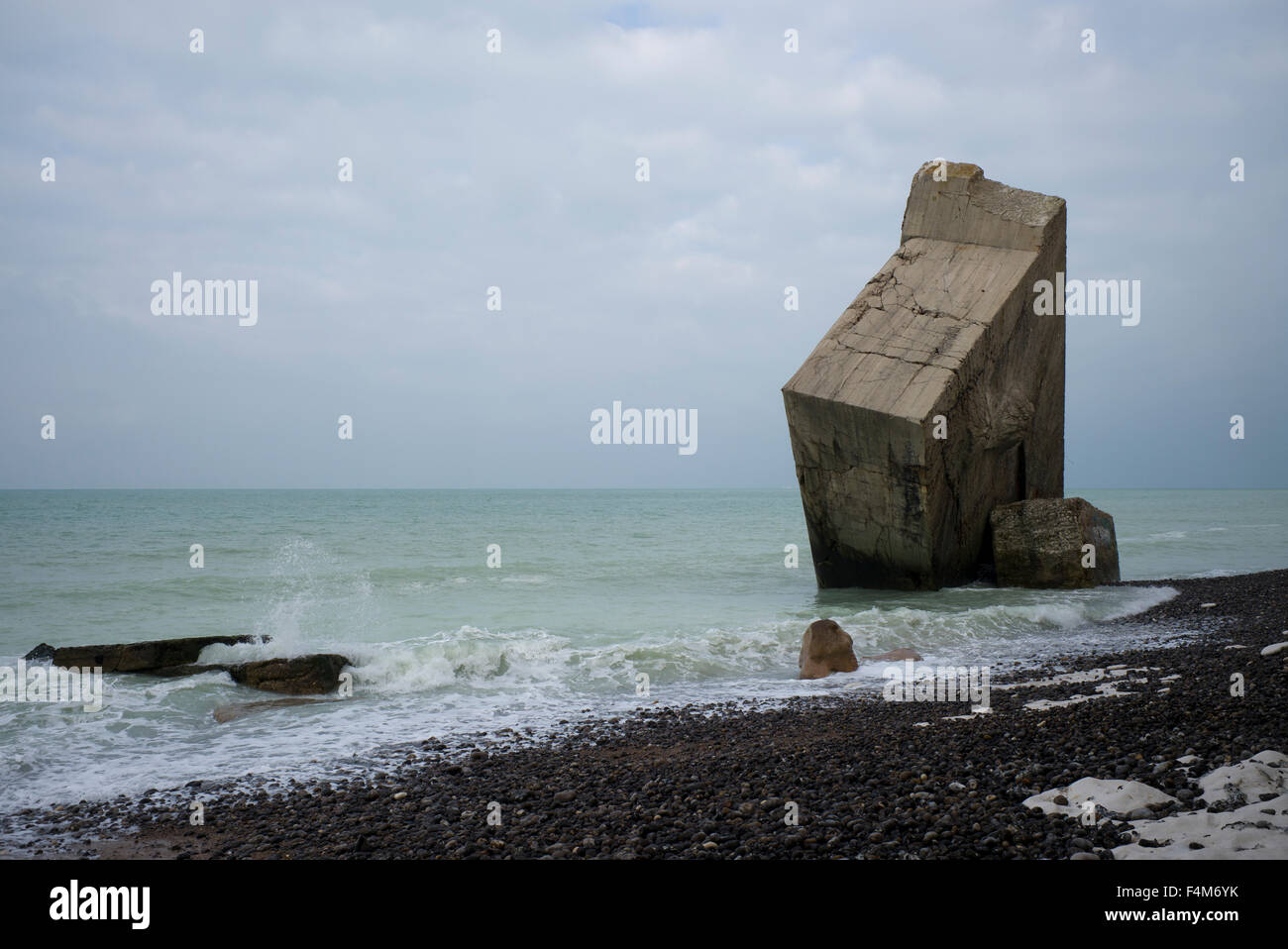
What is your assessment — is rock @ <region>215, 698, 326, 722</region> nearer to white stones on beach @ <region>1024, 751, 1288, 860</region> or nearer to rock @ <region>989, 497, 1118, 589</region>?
white stones on beach @ <region>1024, 751, 1288, 860</region>

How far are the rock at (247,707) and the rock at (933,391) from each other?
7.73 metres

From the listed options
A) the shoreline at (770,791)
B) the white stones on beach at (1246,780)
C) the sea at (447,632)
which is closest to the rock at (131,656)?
the sea at (447,632)

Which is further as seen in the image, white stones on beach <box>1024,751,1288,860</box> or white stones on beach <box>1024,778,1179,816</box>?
white stones on beach <box>1024,778,1179,816</box>

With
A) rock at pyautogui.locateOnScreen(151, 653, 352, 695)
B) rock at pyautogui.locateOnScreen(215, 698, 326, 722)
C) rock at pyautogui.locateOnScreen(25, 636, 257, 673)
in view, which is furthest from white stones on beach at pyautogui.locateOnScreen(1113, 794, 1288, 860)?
rock at pyautogui.locateOnScreen(25, 636, 257, 673)

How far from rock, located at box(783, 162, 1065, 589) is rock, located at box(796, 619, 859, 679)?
4067 millimetres

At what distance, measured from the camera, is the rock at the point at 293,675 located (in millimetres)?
8391

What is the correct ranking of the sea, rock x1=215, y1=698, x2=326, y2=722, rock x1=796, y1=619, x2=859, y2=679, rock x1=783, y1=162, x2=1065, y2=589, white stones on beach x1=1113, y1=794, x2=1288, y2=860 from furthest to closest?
rock x1=783, y1=162, x2=1065, y2=589 → rock x1=796, y1=619, x2=859, y2=679 → rock x1=215, y1=698, x2=326, y2=722 → the sea → white stones on beach x1=1113, y1=794, x2=1288, y2=860

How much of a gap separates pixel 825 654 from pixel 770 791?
4236mm

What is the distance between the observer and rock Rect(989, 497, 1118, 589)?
14.2m

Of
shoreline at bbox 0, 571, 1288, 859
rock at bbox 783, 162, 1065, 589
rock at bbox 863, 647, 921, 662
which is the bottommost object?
rock at bbox 863, 647, 921, 662

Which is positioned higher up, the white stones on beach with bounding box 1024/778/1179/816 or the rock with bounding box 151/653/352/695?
the white stones on beach with bounding box 1024/778/1179/816

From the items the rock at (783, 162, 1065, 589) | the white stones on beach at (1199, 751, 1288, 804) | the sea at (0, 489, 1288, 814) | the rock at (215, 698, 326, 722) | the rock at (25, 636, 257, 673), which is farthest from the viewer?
the rock at (783, 162, 1065, 589)
